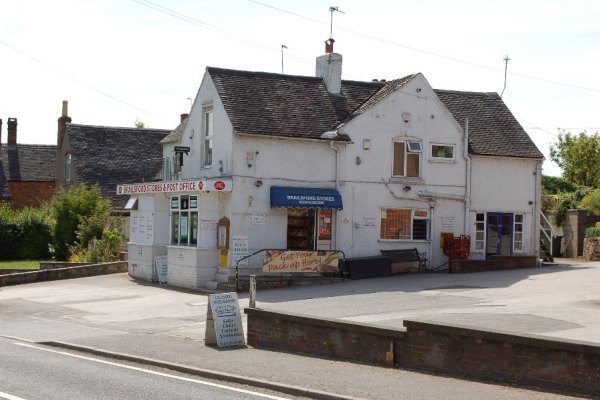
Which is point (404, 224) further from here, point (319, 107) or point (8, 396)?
point (8, 396)

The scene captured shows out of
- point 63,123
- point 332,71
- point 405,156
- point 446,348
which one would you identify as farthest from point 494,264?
point 63,123

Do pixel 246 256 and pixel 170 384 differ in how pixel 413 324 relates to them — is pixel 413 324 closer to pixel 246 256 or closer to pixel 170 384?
pixel 170 384

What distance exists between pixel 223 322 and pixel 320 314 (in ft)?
14.9

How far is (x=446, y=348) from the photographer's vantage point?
13.4 m

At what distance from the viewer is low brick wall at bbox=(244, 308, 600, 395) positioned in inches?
462

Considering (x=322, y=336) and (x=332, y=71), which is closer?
(x=322, y=336)

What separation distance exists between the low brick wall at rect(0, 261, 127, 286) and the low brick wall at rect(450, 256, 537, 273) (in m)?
13.7

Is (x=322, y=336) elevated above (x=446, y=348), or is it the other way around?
(x=446, y=348)

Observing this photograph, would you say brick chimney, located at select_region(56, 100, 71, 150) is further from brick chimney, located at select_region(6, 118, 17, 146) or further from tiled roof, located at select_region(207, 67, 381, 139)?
tiled roof, located at select_region(207, 67, 381, 139)

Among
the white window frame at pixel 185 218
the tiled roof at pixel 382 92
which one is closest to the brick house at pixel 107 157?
the white window frame at pixel 185 218

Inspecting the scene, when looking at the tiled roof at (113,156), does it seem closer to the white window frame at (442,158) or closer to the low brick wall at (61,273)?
the low brick wall at (61,273)

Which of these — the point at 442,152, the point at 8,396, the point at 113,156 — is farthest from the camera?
the point at 113,156

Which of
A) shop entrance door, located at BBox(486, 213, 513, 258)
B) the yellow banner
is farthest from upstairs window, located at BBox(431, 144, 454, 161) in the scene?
the yellow banner

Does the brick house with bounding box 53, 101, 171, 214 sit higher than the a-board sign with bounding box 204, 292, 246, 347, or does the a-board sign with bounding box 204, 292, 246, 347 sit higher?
the brick house with bounding box 53, 101, 171, 214
